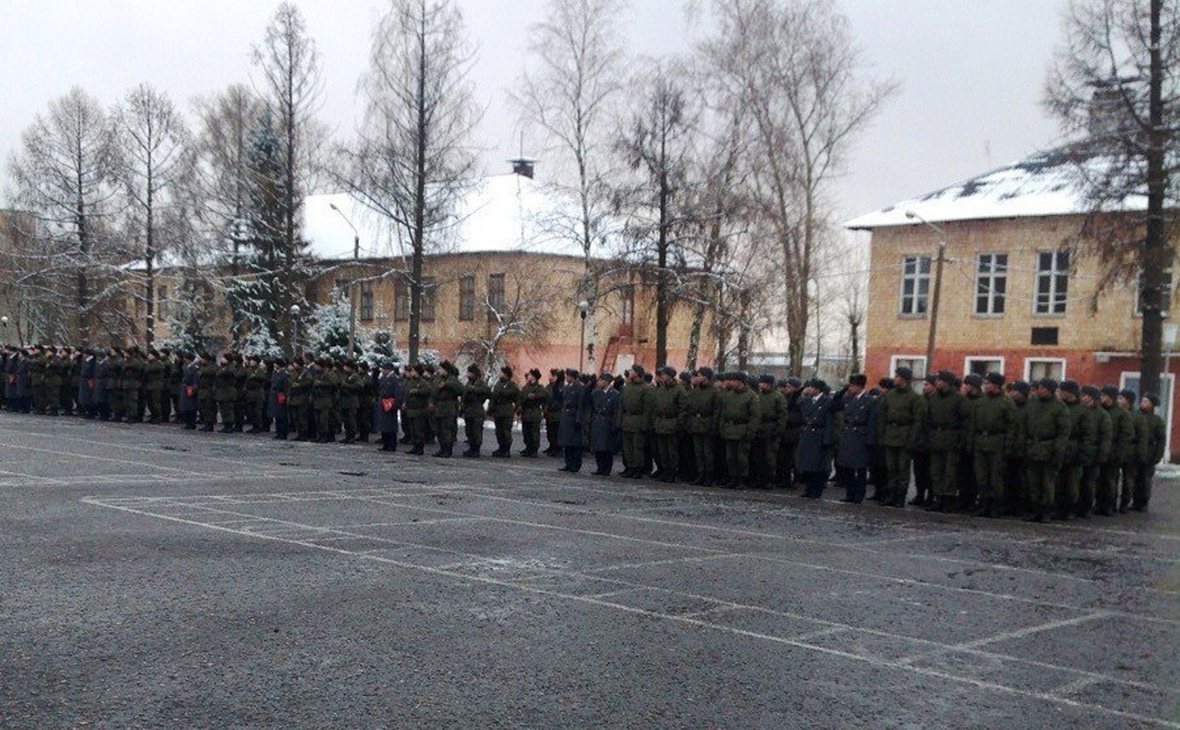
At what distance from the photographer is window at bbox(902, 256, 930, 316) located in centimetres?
3962

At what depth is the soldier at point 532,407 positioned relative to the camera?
904 inches

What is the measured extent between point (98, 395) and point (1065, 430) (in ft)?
77.9

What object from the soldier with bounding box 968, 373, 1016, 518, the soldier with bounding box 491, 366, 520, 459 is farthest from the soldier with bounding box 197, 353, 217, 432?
the soldier with bounding box 968, 373, 1016, 518

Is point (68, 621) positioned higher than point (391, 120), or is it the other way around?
point (391, 120)

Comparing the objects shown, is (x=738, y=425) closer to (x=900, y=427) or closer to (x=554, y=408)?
(x=900, y=427)

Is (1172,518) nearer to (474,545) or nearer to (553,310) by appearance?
(474,545)

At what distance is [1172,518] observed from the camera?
1700cm

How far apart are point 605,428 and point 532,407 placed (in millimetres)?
3558

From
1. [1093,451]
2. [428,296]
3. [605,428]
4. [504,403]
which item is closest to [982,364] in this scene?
[428,296]

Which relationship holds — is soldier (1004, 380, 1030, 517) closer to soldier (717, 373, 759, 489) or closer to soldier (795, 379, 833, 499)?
soldier (795, 379, 833, 499)

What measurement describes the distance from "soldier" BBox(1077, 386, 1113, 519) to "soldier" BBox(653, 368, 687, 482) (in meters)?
5.81

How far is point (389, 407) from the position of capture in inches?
898

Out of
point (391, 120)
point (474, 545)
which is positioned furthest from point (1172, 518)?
point (391, 120)

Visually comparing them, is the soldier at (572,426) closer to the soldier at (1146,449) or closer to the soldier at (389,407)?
the soldier at (389,407)
